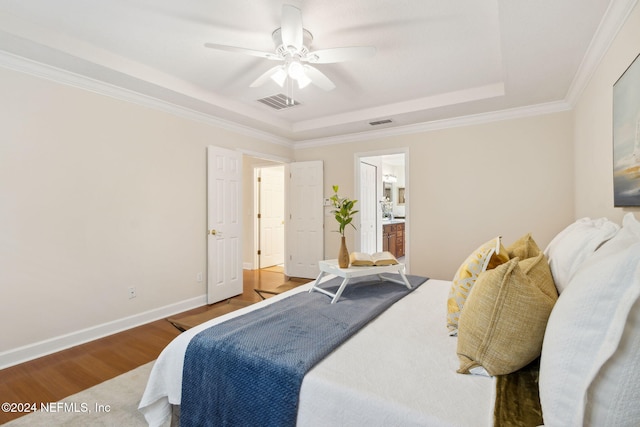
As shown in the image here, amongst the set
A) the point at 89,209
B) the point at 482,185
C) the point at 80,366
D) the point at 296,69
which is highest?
the point at 296,69

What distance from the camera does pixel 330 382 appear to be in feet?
3.70

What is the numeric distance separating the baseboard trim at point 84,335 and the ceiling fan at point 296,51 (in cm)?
267

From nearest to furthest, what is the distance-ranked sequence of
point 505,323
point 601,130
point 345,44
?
point 505,323, point 601,130, point 345,44

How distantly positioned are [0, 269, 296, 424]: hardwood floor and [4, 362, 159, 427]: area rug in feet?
0.35

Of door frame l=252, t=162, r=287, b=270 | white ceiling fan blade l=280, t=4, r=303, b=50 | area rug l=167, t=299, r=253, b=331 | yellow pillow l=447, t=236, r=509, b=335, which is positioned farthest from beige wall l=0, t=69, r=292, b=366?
yellow pillow l=447, t=236, r=509, b=335

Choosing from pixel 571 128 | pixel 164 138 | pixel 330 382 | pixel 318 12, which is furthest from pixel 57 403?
pixel 571 128

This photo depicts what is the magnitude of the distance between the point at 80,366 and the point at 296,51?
2.94 meters

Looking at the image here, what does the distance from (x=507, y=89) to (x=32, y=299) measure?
188 inches

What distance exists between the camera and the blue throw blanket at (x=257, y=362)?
1.19m

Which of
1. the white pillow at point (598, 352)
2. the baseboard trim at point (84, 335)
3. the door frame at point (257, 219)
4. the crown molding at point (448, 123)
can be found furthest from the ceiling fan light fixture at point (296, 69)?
the door frame at point (257, 219)

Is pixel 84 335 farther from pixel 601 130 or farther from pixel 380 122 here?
pixel 601 130

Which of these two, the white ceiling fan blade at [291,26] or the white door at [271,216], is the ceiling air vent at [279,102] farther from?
the white door at [271,216]

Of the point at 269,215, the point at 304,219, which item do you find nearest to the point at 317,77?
the point at 304,219

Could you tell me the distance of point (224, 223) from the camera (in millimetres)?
4141
